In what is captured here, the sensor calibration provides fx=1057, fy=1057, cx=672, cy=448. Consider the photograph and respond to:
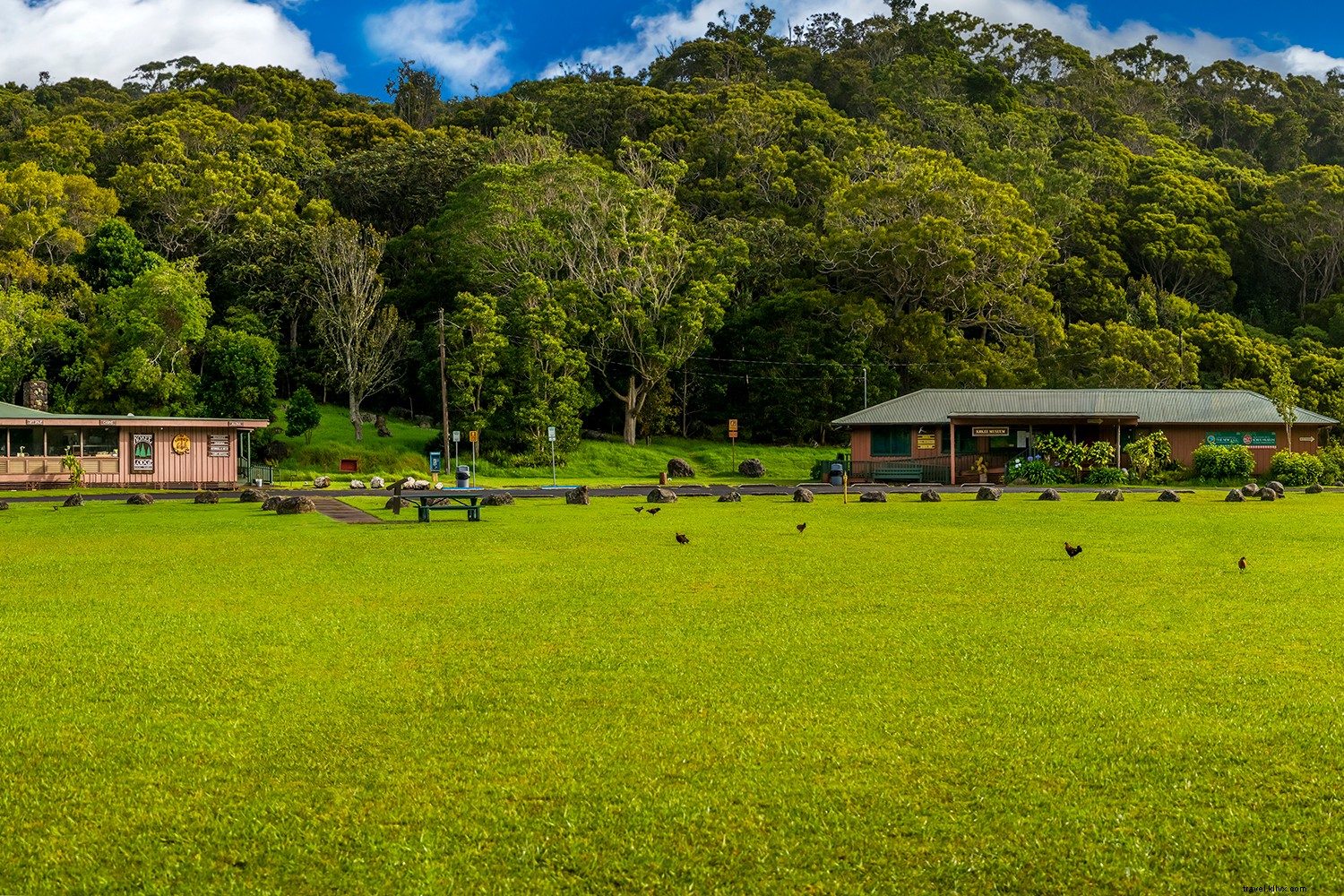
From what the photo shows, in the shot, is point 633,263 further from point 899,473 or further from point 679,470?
point 899,473

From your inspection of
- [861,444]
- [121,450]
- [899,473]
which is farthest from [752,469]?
[121,450]

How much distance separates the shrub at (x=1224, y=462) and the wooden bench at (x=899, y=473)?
1124cm

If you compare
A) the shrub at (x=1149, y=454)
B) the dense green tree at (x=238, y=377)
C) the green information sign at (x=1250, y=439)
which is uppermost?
the dense green tree at (x=238, y=377)

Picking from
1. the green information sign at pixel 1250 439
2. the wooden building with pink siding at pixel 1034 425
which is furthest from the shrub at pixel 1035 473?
the green information sign at pixel 1250 439

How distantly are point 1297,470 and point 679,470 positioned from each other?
25.3m

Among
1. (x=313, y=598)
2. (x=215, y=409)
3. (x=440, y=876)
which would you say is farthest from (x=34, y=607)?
(x=215, y=409)

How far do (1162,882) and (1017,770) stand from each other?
3.89 feet

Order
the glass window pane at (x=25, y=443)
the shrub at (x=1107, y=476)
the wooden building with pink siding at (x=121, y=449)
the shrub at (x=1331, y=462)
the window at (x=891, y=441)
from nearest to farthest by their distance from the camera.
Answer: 1. the wooden building with pink siding at (x=121, y=449)
2. the glass window pane at (x=25, y=443)
3. the shrub at (x=1331, y=462)
4. the shrub at (x=1107, y=476)
5. the window at (x=891, y=441)

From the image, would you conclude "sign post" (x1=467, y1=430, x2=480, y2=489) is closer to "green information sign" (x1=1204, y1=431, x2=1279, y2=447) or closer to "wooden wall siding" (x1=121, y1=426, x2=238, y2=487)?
"wooden wall siding" (x1=121, y1=426, x2=238, y2=487)

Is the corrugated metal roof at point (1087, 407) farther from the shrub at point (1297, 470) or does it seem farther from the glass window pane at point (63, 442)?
the glass window pane at point (63, 442)

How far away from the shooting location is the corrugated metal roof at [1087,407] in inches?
1774

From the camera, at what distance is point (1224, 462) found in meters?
42.2

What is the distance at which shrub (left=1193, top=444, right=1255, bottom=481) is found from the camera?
42062 millimetres

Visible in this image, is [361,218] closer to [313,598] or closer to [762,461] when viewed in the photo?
[762,461]
